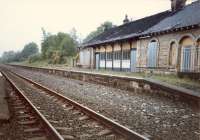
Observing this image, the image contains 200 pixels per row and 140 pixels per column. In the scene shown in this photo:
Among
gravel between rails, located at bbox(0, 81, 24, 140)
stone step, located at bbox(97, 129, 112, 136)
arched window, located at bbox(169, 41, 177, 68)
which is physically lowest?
stone step, located at bbox(97, 129, 112, 136)

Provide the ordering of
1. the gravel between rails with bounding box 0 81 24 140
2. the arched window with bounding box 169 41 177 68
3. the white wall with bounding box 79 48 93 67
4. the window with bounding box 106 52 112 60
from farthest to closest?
the white wall with bounding box 79 48 93 67 → the window with bounding box 106 52 112 60 → the arched window with bounding box 169 41 177 68 → the gravel between rails with bounding box 0 81 24 140

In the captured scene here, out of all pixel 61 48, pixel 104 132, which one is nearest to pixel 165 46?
pixel 104 132

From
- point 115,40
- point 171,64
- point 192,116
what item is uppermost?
point 115,40

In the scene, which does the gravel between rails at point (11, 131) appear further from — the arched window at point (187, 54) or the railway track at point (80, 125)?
the arched window at point (187, 54)

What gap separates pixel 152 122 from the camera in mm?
7469

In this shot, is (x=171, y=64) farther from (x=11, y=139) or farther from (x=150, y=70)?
(x=11, y=139)

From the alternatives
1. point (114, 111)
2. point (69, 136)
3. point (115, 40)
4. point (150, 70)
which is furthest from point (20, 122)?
point (115, 40)

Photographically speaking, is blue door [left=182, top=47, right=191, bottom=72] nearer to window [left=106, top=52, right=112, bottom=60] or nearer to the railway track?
the railway track

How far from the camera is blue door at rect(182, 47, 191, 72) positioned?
17.8 meters

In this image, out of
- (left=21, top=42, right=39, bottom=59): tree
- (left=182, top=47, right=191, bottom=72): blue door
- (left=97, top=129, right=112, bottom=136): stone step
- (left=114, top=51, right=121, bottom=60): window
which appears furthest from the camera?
(left=21, top=42, right=39, bottom=59): tree

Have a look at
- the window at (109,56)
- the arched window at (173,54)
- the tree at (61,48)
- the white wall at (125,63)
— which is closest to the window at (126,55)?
the white wall at (125,63)

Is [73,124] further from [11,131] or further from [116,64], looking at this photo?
[116,64]

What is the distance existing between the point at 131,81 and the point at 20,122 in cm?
836

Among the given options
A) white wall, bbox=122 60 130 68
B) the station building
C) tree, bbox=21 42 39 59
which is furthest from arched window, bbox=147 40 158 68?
tree, bbox=21 42 39 59
